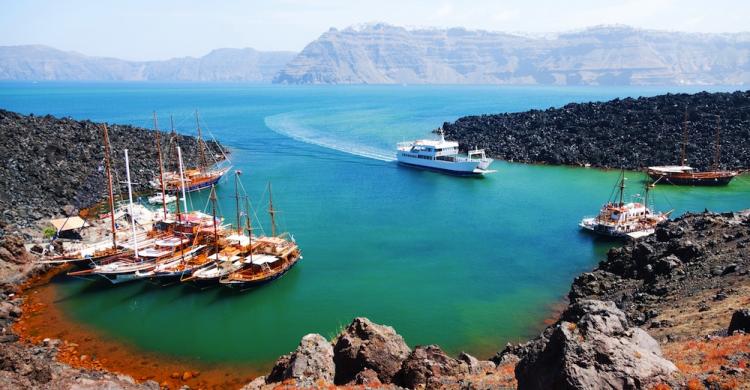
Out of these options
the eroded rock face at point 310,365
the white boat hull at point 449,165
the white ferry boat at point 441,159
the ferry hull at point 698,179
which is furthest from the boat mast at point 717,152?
the eroded rock face at point 310,365

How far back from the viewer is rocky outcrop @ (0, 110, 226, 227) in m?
52.3

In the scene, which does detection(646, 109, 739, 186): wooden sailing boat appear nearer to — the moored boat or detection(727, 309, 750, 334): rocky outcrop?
the moored boat

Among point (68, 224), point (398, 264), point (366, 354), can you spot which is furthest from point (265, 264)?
point (366, 354)

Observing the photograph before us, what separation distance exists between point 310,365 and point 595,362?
10201 millimetres

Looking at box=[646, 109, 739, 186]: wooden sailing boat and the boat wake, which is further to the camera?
the boat wake

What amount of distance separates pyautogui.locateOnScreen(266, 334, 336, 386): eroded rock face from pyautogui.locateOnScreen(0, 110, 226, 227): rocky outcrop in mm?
38958

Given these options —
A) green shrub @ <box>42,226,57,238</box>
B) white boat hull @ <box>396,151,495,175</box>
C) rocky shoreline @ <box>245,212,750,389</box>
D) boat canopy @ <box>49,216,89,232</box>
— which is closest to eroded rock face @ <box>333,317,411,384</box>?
rocky shoreline @ <box>245,212,750,389</box>

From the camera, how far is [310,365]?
1866 cm

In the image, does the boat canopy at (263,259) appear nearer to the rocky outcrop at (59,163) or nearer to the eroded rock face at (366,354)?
the eroded rock face at (366,354)

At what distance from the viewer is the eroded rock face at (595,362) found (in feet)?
38.1

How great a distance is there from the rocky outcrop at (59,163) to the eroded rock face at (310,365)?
128ft

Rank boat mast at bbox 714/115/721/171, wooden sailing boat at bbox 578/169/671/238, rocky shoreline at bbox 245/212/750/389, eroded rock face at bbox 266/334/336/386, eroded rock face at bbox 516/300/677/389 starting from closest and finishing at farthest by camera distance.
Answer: eroded rock face at bbox 516/300/677/389 < rocky shoreline at bbox 245/212/750/389 < eroded rock face at bbox 266/334/336/386 < wooden sailing boat at bbox 578/169/671/238 < boat mast at bbox 714/115/721/171

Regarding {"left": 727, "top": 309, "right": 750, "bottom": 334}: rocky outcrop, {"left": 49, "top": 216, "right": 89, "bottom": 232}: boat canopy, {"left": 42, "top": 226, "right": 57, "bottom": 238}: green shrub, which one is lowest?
{"left": 42, "top": 226, "right": 57, "bottom": 238}: green shrub

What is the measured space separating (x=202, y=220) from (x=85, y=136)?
4346 cm
